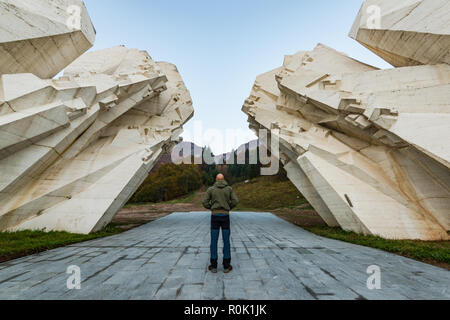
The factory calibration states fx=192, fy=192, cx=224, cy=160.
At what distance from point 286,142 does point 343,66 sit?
5.45 m

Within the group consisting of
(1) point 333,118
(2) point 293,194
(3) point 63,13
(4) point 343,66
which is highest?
(3) point 63,13

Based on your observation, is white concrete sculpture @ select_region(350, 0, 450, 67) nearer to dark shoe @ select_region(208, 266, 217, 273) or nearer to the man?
the man

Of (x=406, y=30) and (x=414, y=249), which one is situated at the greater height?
(x=406, y=30)

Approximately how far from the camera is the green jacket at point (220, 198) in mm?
4018

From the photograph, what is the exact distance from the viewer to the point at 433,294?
9.82 feet

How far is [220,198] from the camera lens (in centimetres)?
407

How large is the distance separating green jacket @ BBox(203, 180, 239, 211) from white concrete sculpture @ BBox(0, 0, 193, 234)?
687cm

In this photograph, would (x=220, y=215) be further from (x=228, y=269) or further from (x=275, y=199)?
(x=275, y=199)

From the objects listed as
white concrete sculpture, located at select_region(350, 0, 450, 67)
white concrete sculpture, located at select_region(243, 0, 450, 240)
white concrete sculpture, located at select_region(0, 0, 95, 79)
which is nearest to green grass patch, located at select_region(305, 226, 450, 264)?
white concrete sculpture, located at select_region(243, 0, 450, 240)

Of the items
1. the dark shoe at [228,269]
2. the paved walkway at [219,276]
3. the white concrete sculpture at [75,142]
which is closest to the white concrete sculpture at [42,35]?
the white concrete sculpture at [75,142]

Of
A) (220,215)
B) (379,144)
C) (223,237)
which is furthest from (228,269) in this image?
(379,144)

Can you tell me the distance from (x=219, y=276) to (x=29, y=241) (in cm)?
670
